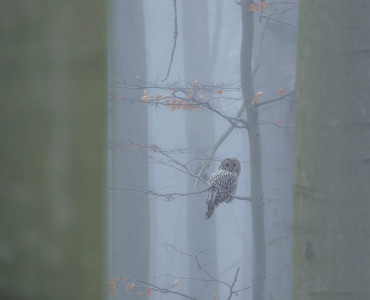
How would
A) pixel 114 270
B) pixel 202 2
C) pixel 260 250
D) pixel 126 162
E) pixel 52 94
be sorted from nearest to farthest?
pixel 52 94 < pixel 260 250 < pixel 126 162 < pixel 114 270 < pixel 202 2

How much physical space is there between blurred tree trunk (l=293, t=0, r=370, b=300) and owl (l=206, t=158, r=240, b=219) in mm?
1527

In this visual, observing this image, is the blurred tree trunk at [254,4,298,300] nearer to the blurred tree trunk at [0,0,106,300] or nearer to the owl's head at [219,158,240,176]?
the owl's head at [219,158,240,176]

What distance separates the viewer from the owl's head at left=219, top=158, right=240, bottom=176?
4535mm

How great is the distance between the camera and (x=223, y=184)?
167 inches

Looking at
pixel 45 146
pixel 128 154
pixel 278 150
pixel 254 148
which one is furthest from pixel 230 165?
pixel 45 146

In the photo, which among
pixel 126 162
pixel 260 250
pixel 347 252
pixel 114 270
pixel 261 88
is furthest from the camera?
pixel 114 270

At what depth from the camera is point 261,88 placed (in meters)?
4.77

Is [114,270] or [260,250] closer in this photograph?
[260,250]

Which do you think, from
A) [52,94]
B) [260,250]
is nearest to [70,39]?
[52,94]

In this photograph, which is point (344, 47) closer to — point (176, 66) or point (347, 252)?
point (347, 252)

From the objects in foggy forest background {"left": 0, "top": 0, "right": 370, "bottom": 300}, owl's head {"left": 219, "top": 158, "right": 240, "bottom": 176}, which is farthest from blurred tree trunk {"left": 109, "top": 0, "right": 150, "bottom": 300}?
owl's head {"left": 219, "top": 158, "right": 240, "bottom": 176}

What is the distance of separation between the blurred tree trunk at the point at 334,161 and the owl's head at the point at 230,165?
2.39 m

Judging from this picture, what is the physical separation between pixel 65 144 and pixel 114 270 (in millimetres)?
5552

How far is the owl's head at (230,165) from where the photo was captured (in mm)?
4535
